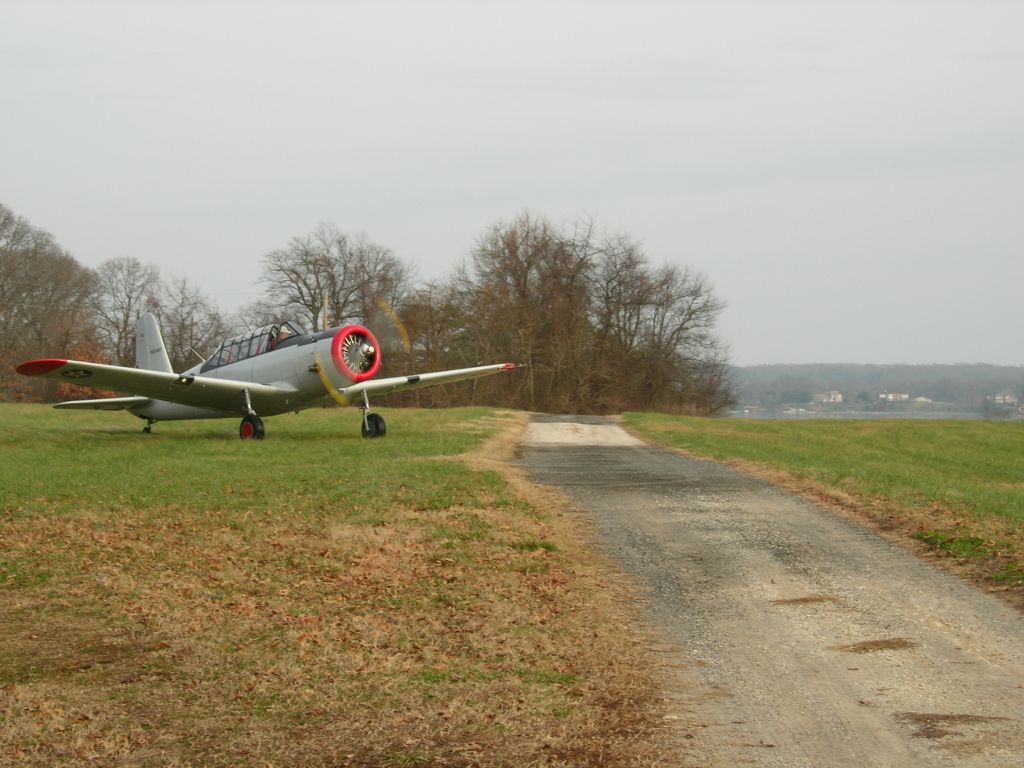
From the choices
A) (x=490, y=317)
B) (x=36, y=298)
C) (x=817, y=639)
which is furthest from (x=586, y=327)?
(x=817, y=639)

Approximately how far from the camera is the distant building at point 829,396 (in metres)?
75.7

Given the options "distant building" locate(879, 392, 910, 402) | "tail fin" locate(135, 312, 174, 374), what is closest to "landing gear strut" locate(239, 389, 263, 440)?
"tail fin" locate(135, 312, 174, 374)

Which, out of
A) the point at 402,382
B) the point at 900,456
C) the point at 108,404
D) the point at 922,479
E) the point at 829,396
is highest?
the point at 402,382

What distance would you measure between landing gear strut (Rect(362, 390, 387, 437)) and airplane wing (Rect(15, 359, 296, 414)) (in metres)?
1.70

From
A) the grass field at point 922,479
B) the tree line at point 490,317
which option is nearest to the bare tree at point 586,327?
the tree line at point 490,317

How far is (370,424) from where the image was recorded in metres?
24.1

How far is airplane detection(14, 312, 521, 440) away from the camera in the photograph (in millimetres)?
22828

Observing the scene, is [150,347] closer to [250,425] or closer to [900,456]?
[250,425]

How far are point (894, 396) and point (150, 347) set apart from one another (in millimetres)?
63229

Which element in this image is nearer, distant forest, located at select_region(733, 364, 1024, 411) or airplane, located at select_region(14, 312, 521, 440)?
airplane, located at select_region(14, 312, 521, 440)

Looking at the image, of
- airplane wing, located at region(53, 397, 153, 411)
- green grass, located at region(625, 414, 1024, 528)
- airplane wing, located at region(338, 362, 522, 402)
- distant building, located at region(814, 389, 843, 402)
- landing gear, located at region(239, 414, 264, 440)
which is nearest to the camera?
green grass, located at region(625, 414, 1024, 528)

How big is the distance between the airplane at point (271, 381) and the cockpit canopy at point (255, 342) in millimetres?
24

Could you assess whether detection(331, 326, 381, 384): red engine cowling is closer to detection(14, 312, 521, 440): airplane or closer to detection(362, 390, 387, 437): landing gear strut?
detection(14, 312, 521, 440): airplane

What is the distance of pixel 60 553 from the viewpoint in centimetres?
916
